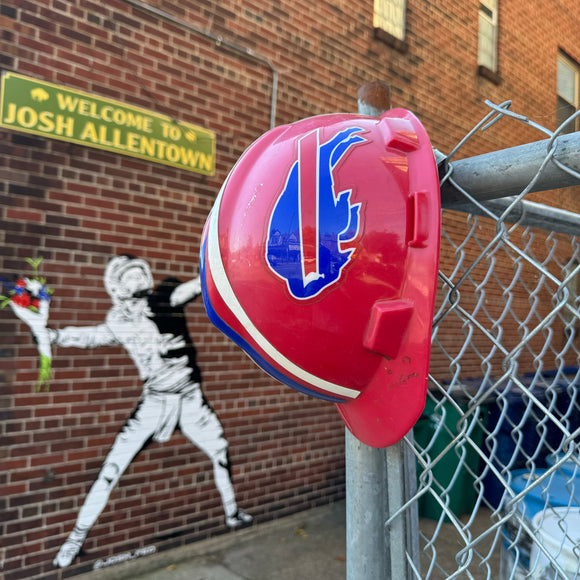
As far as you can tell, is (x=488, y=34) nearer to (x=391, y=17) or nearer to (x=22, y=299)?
(x=391, y=17)

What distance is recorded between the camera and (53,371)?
329 cm

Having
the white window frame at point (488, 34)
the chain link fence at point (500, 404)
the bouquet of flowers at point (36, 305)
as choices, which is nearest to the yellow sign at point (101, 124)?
the bouquet of flowers at point (36, 305)

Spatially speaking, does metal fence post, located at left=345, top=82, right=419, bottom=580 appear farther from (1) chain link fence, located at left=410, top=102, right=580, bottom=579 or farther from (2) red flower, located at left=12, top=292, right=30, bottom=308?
(2) red flower, located at left=12, top=292, right=30, bottom=308

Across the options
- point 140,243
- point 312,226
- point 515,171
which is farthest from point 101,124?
point 515,171

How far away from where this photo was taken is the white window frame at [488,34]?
22.0 ft

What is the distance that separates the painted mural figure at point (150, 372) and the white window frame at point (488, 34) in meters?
5.36

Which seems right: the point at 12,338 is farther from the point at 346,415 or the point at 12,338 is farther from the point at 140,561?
the point at 346,415

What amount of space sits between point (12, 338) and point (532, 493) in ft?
9.76

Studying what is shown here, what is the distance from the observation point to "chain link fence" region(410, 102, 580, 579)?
0.84m

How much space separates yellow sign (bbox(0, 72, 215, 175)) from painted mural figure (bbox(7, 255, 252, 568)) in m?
0.84

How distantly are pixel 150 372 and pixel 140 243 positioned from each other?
3.14 feet

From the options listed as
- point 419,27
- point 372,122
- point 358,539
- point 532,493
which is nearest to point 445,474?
point 532,493

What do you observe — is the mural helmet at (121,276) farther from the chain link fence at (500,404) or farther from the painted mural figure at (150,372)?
the chain link fence at (500,404)

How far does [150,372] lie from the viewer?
147 inches
